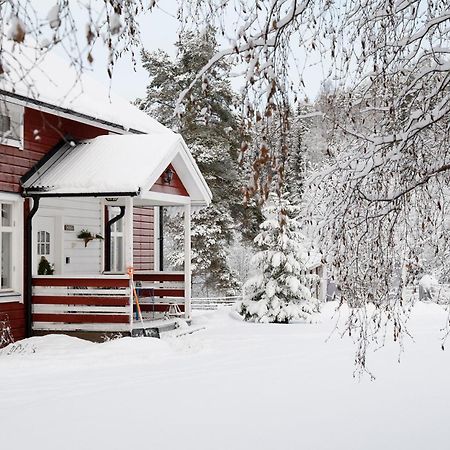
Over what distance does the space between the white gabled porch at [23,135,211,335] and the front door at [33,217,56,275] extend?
0.02 meters

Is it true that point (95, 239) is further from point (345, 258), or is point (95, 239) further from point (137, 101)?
point (137, 101)

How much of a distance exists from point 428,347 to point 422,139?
976 cm

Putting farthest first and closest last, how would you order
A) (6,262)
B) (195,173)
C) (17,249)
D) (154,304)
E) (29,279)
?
(154,304)
(195,173)
(29,279)
(17,249)
(6,262)

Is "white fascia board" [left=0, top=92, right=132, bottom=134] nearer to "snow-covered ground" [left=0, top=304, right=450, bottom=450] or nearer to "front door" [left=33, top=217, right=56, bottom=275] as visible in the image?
"front door" [left=33, top=217, right=56, bottom=275]

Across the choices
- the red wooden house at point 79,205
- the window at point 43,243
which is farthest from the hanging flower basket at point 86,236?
the window at point 43,243

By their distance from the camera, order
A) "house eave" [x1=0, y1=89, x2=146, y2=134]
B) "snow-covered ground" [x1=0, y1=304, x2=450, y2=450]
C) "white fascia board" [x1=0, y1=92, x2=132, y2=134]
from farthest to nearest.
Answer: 1. "white fascia board" [x1=0, y1=92, x2=132, y2=134]
2. "house eave" [x1=0, y1=89, x2=146, y2=134]
3. "snow-covered ground" [x1=0, y1=304, x2=450, y2=450]

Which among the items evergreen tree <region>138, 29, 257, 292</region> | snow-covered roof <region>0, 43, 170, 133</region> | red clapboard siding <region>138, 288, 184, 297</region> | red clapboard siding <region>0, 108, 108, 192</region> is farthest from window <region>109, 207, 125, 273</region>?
evergreen tree <region>138, 29, 257, 292</region>

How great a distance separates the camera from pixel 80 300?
1418 centimetres

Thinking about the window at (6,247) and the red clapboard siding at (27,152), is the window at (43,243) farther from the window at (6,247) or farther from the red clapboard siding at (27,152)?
the red clapboard siding at (27,152)

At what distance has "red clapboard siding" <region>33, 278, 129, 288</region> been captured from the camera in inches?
549

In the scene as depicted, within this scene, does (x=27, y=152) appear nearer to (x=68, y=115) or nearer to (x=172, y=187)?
(x=68, y=115)

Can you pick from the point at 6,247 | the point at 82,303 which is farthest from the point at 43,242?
the point at 82,303

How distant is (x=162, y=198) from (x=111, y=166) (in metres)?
1.34

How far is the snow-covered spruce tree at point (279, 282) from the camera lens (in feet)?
65.7
